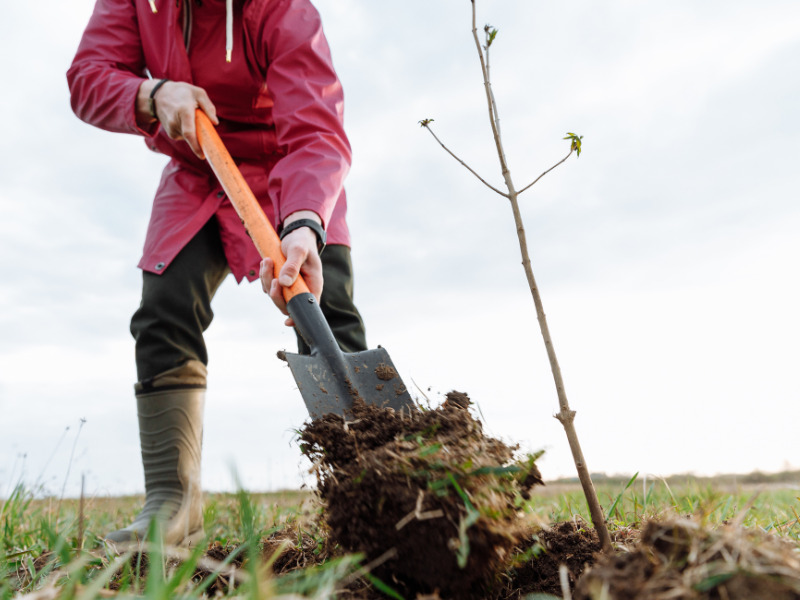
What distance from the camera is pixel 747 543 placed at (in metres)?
0.95

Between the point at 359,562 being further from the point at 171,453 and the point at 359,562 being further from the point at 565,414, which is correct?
the point at 171,453

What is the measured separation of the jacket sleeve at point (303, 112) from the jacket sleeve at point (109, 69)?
645mm

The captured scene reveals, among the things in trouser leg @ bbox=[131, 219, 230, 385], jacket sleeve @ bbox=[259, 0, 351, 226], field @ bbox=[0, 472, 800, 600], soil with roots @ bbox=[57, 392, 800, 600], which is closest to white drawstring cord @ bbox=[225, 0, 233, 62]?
jacket sleeve @ bbox=[259, 0, 351, 226]

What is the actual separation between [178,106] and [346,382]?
1415mm

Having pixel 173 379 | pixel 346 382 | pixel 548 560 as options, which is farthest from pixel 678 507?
pixel 173 379

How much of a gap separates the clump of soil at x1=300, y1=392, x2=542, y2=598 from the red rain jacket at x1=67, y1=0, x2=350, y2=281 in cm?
152

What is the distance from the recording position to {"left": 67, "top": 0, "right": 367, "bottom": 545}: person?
101 inches

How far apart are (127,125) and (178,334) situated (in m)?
0.99

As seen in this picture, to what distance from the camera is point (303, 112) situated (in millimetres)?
2584

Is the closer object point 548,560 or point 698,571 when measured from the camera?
point 698,571

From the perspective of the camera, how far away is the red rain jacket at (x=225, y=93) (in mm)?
2635

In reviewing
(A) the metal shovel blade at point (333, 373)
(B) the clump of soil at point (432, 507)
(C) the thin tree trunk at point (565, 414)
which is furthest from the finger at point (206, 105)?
(B) the clump of soil at point (432, 507)

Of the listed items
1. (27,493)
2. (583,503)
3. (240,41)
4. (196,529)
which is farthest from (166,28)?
(583,503)

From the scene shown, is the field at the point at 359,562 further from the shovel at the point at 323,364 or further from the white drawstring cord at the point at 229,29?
the white drawstring cord at the point at 229,29
